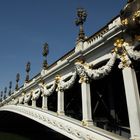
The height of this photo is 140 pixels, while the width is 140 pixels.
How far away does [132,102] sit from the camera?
1084cm

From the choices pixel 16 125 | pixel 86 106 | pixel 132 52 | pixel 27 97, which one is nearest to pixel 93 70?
pixel 86 106

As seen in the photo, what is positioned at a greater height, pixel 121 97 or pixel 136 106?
pixel 121 97

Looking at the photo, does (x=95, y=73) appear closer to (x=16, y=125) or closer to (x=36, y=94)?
(x=36, y=94)

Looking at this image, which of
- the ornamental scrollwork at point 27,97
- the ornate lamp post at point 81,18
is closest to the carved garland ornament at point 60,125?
the ornamental scrollwork at point 27,97

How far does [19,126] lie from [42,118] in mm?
24351

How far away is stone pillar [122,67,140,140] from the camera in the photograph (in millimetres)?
10461

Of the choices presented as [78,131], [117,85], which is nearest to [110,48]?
[117,85]

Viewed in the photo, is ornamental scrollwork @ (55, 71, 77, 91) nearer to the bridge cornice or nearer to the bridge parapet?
the bridge parapet

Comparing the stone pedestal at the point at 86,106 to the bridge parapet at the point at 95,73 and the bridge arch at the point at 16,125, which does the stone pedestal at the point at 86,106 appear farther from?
the bridge arch at the point at 16,125

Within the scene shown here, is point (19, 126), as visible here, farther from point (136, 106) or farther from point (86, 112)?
point (136, 106)

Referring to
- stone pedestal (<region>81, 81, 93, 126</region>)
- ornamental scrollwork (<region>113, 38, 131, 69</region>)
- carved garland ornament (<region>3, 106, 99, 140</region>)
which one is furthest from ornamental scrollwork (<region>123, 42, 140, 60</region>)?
carved garland ornament (<region>3, 106, 99, 140</region>)

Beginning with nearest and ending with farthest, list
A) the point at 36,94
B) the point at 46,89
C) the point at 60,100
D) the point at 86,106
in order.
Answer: the point at 86,106 < the point at 60,100 < the point at 46,89 < the point at 36,94

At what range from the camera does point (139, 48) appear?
38.2 feet

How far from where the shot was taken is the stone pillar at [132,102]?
10461 millimetres
